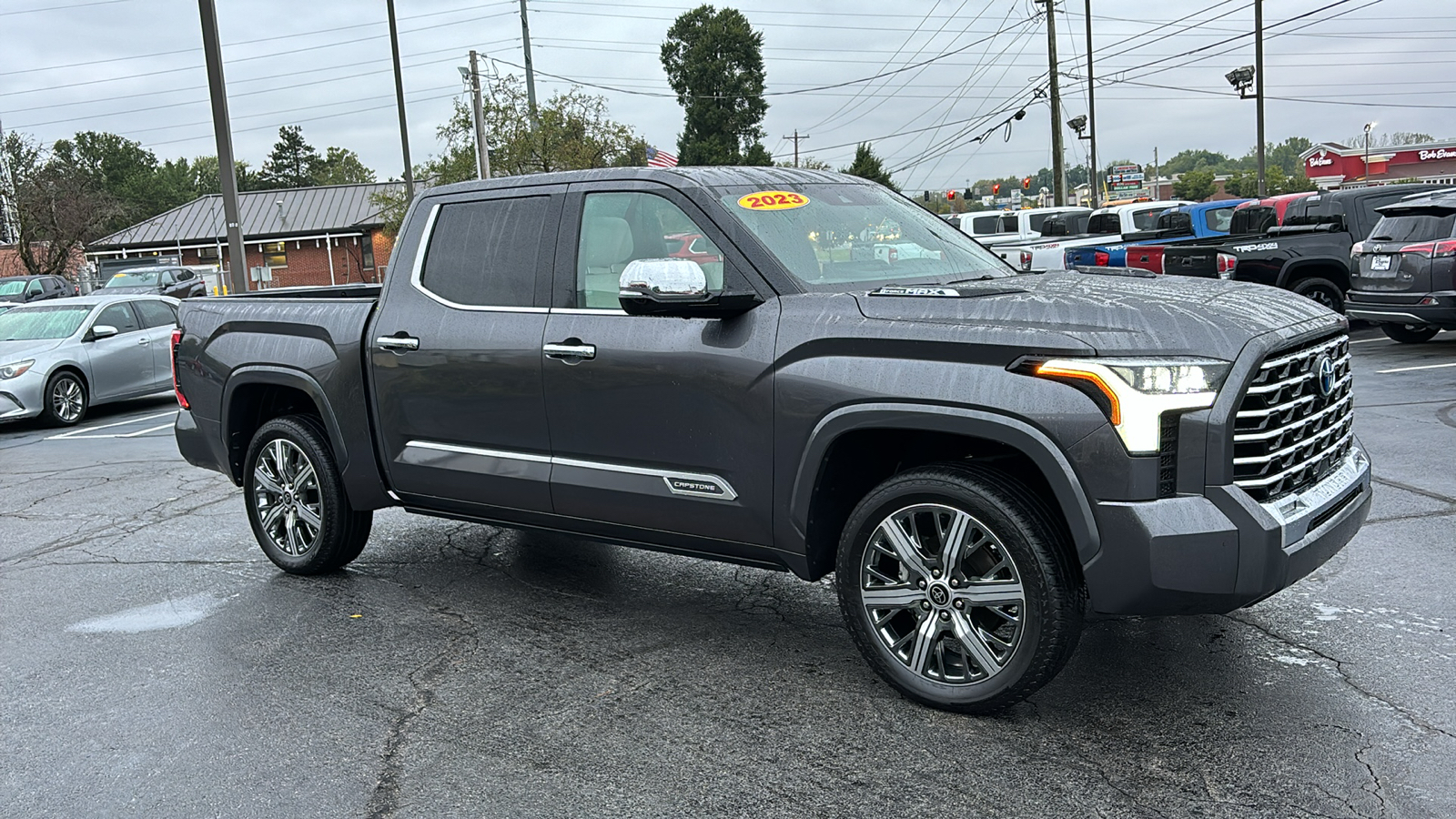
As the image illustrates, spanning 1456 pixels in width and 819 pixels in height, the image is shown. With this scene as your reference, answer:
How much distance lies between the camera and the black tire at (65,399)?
1374cm

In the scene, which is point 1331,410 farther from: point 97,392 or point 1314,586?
point 97,392

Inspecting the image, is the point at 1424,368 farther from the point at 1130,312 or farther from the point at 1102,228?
the point at 1102,228

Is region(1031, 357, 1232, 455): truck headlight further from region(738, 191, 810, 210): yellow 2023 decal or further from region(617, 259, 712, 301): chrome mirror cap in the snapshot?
region(738, 191, 810, 210): yellow 2023 decal

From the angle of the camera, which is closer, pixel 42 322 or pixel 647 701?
pixel 647 701

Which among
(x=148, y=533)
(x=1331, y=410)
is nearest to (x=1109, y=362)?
(x=1331, y=410)

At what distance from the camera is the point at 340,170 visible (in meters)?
124

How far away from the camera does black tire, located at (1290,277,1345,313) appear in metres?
15.1

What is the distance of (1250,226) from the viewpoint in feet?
54.3

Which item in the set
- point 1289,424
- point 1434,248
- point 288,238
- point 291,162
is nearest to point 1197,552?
point 1289,424

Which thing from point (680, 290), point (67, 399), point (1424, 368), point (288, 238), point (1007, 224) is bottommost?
point (1424, 368)

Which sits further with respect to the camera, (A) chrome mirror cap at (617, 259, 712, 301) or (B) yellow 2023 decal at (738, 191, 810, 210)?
(B) yellow 2023 decal at (738, 191, 810, 210)

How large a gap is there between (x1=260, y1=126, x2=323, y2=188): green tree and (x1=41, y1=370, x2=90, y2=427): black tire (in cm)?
12064

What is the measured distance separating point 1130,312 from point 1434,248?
11239mm

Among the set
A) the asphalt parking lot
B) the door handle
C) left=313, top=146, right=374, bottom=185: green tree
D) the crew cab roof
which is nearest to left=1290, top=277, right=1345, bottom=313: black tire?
the asphalt parking lot
